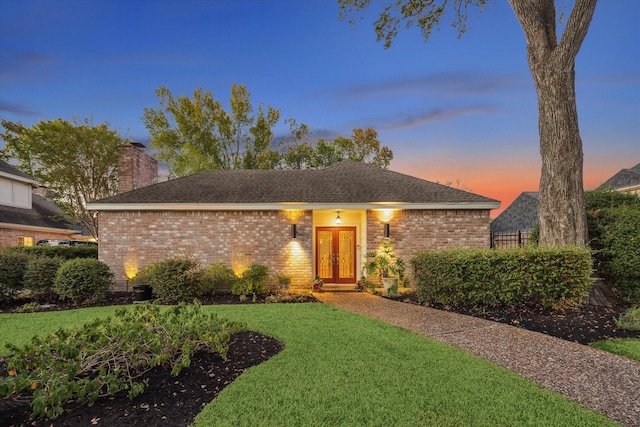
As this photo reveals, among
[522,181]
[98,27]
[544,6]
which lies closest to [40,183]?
[98,27]

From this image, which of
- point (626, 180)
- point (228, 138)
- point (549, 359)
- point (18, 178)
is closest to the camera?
point (549, 359)

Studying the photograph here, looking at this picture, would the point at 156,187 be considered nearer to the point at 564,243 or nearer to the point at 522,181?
the point at 564,243

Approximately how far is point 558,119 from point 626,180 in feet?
36.2

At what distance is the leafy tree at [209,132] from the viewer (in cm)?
2427

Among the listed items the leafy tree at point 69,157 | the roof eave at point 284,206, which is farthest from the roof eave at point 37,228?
the roof eave at point 284,206

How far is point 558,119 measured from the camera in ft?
24.7

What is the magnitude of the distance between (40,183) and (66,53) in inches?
378

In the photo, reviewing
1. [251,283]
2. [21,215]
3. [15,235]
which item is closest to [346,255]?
[251,283]

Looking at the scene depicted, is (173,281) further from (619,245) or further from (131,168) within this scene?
(619,245)

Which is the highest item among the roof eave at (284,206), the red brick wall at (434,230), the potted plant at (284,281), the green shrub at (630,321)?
the roof eave at (284,206)

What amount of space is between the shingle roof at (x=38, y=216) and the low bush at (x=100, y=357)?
18.2m

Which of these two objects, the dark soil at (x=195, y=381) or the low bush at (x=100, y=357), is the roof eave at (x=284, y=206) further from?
the low bush at (x=100, y=357)

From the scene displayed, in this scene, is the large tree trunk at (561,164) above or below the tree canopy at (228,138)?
below

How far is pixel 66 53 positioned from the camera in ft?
43.8
